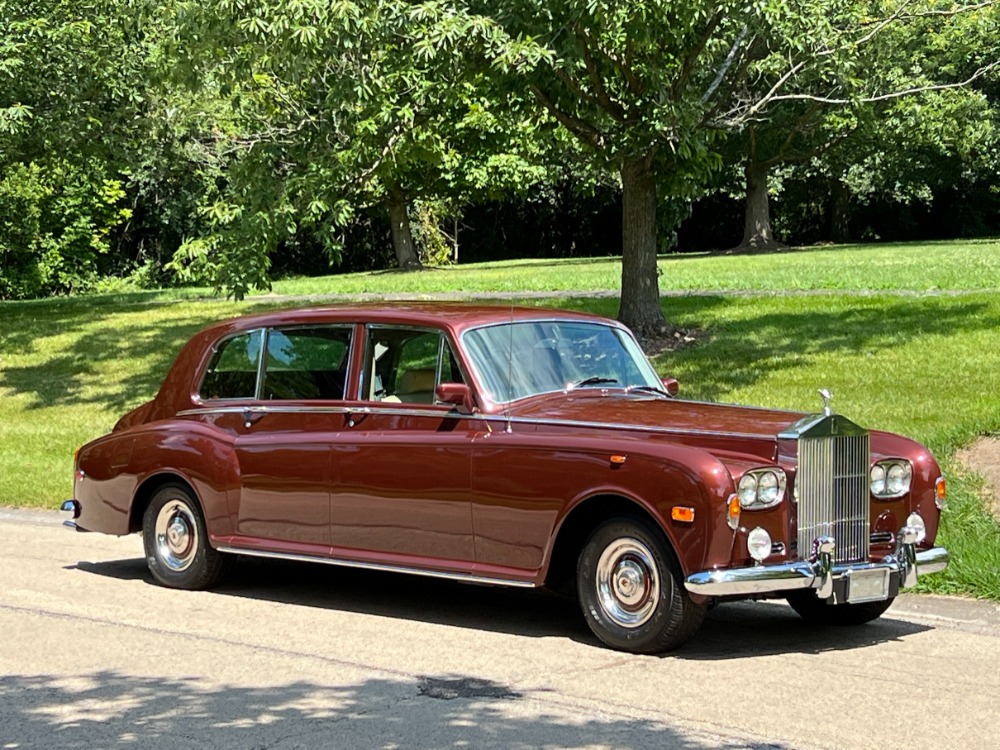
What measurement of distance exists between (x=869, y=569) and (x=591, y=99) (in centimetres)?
1129

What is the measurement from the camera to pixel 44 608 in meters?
8.58

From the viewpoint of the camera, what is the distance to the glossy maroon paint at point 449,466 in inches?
278

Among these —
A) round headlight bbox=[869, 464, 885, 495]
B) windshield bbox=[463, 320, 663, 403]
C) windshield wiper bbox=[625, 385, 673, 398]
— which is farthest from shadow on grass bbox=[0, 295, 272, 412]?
Result: round headlight bbox=[869, 464, 885, 495]

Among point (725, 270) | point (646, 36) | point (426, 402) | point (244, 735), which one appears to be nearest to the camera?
point (244, 735)

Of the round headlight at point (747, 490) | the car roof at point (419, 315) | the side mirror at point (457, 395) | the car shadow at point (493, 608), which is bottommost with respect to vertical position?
the car shadow at point (493, 608)

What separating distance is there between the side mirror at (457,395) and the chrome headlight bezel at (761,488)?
67.3 inches

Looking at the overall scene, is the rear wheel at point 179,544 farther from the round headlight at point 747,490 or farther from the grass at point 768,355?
the grass at point 768,355

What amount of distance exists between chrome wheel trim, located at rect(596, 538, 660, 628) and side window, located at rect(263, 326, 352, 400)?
7.15 ft

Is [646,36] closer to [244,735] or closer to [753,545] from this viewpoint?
[753,545]

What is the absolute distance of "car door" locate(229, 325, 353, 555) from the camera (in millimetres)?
8539

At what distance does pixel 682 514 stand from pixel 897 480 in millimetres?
1454

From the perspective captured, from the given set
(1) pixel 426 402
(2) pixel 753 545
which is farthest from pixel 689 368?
(2) pixel 753 545

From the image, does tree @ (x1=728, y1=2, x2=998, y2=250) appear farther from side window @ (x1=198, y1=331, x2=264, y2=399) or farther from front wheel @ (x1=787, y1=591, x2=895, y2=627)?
front wheel @ (x1=787, y1=591, x2=895, y2=627)

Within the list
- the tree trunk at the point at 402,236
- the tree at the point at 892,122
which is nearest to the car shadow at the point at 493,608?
the tree at the point at 892,122
